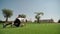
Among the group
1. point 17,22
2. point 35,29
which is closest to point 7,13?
point 17,22

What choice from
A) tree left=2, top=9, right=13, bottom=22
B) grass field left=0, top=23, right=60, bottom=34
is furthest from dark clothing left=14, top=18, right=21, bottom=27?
tree left=2, top=9, right=13, bottom=22

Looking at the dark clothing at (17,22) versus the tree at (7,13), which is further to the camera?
the dark clothing at (17,22)

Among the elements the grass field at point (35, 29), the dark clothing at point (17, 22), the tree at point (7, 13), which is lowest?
the grass field at point (35, 29)

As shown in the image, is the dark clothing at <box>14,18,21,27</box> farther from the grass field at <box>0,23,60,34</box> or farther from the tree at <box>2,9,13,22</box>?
the tree at <box>2,9,13,22</box>

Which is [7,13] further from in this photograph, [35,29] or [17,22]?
[35,29]

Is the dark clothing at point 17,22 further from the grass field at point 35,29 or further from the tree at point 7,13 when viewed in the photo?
the tree at point 7,13

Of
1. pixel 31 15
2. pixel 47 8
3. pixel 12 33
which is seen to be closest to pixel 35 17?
pixel 31 15

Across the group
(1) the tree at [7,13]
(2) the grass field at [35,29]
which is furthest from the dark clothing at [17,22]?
(1) the tree at [7,13]

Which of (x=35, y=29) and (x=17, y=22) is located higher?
(x=17, y=22)

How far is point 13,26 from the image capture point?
3145mm

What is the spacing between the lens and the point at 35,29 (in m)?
2.90

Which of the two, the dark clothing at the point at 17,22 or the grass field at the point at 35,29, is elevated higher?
the dark clothing at the point at 17,22

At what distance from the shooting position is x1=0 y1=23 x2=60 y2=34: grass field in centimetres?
282

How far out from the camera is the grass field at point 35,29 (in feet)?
9.24
